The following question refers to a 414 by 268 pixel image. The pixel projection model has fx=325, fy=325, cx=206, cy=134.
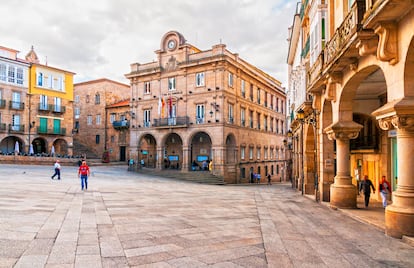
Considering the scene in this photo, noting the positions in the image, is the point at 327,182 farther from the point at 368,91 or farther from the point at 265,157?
the point at 265,157

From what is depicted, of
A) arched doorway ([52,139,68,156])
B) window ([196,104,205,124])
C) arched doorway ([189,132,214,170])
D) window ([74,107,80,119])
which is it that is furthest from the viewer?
window ([74,107,80,119])

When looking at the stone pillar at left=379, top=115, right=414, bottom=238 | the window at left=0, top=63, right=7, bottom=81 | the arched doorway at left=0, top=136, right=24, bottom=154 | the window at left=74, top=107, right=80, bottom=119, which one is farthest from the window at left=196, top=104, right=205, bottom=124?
the window at left=74, top=107, right=80, bottom=119

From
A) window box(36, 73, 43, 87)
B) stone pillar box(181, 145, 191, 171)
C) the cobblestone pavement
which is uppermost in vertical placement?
window box(36, 73, 43, 87)

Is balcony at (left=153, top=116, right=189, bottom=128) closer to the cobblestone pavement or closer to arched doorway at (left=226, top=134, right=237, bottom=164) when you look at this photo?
arched doorway at (left=226, top=134, right=237, bottom=164)

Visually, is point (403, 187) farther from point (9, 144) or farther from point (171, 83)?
point (9, 144)

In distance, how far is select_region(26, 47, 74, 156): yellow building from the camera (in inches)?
1695

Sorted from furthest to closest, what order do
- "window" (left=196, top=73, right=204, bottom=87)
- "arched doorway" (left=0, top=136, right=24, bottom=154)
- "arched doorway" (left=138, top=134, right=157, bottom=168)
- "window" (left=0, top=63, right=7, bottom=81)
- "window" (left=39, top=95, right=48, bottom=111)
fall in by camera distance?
"window" (left=39, top=95, right=48, bottom=111) → "arched doorway" (left=0, top=136, right=24, bottom=154) → "arched doorway" (left=138, top=134, right=157, bottom=168) → "window" (left=0, top=63, right=7, bottom=81) → "window" (left=196, top=73, right=204, bottom=87)

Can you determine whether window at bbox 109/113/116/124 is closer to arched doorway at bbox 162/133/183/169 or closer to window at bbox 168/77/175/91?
arched doorway at bbox 162/133/183/169

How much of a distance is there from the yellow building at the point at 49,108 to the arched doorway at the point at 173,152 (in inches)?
620

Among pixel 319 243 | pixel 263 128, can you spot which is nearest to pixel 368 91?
pixel 319 243

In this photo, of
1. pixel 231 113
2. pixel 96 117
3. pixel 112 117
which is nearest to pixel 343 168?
pixel 231 113

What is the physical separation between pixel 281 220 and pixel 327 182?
5781mm

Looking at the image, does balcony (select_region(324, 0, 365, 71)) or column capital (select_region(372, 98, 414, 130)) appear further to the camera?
balcony (select_region(324, 0, 365, 71))

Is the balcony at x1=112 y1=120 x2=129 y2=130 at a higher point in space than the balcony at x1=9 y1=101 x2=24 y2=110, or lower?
lower
